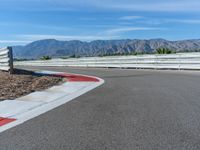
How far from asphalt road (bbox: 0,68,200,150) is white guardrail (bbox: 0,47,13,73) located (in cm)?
788

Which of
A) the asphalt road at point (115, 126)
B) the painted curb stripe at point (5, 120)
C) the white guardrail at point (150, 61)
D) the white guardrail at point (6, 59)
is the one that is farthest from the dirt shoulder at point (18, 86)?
the white guardrail at point (150, 61)

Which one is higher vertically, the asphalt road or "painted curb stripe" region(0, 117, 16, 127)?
the asphalt road

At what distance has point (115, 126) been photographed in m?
6.03

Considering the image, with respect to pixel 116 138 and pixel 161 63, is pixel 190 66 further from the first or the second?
pixel 116 138

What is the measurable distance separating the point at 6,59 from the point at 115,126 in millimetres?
11986

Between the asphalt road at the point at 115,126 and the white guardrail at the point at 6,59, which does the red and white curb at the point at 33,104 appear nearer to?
the asphalt road at the point at 115,126

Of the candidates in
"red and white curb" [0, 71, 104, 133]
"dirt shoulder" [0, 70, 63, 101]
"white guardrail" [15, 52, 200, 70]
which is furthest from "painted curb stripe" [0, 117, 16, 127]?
"white guardrail" [15, 52, 200, 70]

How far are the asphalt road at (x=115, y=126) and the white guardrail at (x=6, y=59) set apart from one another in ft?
25.9

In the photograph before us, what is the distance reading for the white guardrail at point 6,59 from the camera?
15.9m

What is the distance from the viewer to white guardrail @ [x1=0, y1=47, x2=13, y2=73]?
1588 centimetres

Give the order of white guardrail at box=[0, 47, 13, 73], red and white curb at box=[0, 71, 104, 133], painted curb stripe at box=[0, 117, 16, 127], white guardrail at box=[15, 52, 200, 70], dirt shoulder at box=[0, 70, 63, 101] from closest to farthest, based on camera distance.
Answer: painted curb stripe at box=[0, 117, 16, 127] → red and white curb at box=[0, 71, 104, 133] → dirt shoulder at box=[0, 70, 63, 101] → white guardrail at box=[0, 47, 13, 73] → white guardrail at box=[15, 52, 200, 70]

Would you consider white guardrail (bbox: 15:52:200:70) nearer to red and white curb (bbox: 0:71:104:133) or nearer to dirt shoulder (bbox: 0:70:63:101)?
dirt shoulder (bbox: 0:70:63:101)

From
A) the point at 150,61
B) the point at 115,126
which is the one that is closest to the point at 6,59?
the point at 150,61

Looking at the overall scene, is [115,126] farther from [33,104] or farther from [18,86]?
[18,86]
